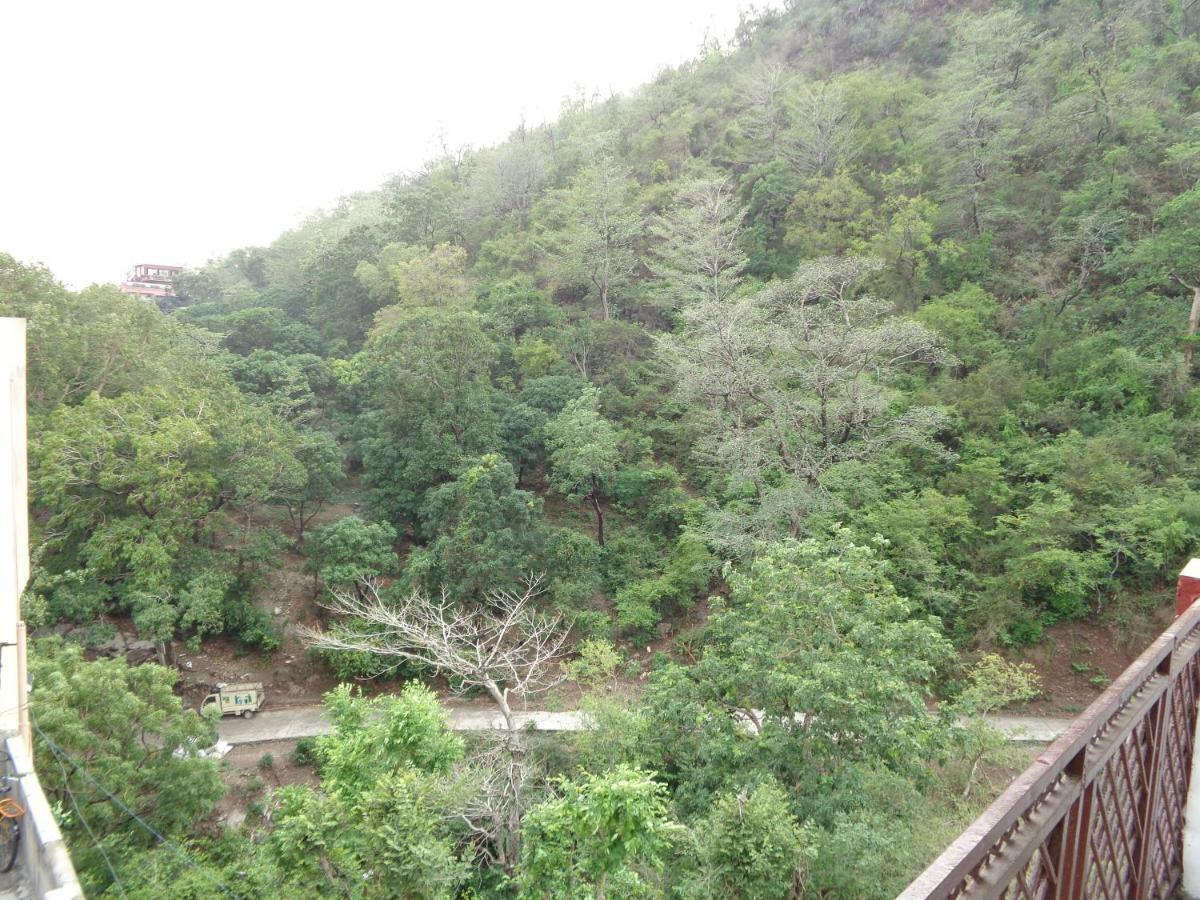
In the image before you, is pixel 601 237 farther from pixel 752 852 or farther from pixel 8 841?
pixel 8 841

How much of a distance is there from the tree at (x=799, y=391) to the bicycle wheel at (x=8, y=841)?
987 centimetres

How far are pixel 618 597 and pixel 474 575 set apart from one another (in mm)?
3136

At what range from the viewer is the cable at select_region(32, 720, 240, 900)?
5973mm

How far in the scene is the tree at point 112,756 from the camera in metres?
6.48

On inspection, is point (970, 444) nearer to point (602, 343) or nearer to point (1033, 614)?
point (1033, 614)

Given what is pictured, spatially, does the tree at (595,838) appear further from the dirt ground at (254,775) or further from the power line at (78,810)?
the dirt ground at (254,775)

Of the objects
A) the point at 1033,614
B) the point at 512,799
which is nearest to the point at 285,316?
the point at 512,799

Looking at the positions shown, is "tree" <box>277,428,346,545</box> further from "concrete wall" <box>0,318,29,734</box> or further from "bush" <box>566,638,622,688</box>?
"concrete wall" <box>0,318,29,734</box>

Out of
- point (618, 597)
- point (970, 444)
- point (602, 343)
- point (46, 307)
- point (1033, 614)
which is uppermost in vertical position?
point (46, 307)

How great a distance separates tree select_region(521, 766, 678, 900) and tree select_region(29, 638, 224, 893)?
4261 mm

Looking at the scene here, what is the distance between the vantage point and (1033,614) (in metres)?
11.4

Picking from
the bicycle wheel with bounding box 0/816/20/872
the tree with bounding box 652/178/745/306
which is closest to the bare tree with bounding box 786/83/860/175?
the tree with bounding box 652/178/745/306

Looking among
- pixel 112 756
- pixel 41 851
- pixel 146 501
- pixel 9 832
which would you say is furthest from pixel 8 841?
pixel 146 501

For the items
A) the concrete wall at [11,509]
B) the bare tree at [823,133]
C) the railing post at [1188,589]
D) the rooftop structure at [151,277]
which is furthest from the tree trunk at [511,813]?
the rooftop structure at [151,277]
